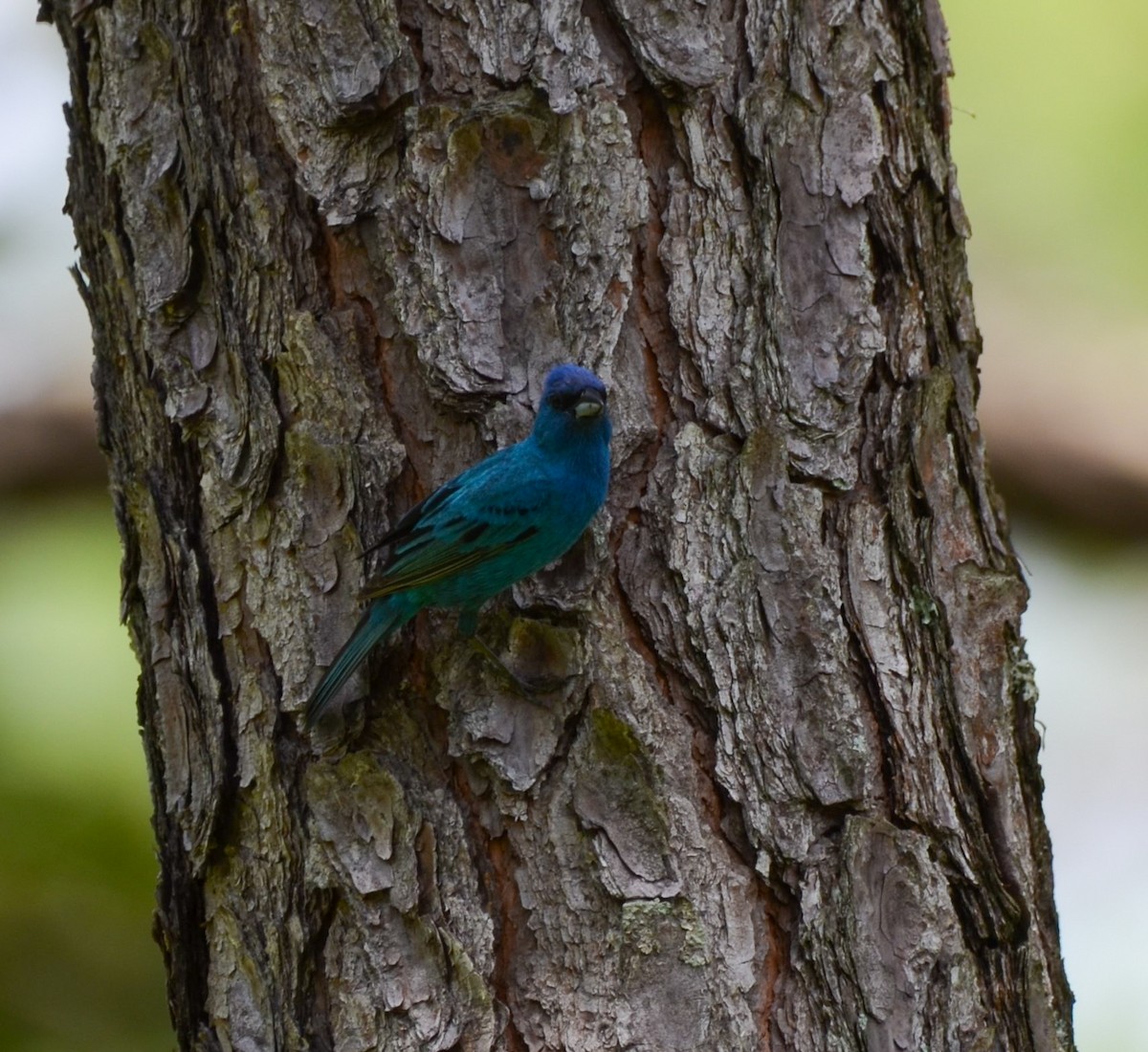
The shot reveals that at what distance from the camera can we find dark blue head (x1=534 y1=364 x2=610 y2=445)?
9.04 feet

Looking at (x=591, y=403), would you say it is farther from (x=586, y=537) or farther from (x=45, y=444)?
(x=45, y=444)

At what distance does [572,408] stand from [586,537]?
29 cm

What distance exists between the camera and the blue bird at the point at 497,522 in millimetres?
2766

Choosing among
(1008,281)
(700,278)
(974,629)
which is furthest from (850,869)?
(1008,281)

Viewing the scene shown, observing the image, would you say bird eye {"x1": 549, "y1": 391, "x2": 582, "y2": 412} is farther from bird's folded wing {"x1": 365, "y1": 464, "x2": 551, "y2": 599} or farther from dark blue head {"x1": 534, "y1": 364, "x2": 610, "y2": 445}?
bird's folded wing {"x1": 365, "y1": 464, "x2": 551, "y2": 599}

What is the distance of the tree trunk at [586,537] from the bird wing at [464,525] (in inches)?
2.5

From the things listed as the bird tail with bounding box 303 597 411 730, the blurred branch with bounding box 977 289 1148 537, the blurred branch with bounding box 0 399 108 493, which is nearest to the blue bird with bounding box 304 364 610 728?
the bird tail with bounding box 303 597 411 730

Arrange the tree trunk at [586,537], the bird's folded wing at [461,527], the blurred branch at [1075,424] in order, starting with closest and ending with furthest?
Answer: the tree trunk at [586,537], the bird's folded wing at [461,527], the blurred branch at [1075,424]

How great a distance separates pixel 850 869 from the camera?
2.57m

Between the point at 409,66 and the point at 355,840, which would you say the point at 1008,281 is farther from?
the point at 355,840

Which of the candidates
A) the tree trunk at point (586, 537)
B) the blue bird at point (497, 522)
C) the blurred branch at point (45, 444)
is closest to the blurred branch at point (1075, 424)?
the tree trunk at point (586, 537)

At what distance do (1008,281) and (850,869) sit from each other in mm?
3257

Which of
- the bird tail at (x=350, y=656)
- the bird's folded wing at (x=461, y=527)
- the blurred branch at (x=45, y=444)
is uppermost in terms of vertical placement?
the blurred branch at (x=45, y=444)

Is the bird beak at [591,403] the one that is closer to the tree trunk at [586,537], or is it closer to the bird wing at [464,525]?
the tree trunk at [586,537]
